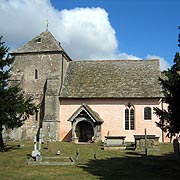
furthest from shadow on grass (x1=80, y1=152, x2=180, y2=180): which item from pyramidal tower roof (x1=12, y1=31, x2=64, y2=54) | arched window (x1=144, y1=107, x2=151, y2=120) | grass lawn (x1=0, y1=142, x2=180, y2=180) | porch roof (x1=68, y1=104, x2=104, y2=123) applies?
pyramidal tower roof (x1=12, y1=31, x2=64, y2=54)

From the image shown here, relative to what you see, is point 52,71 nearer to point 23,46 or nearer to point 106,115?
point 23,46

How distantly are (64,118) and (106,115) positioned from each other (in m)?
5.32

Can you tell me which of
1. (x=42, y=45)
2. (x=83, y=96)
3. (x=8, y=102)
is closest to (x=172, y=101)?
(x=8, y=102)

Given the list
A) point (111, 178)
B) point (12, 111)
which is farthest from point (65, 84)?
point (111, 178)

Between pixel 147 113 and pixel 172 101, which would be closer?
pixel 172 101

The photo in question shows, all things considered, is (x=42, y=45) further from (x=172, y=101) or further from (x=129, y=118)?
(x=172, y=101)

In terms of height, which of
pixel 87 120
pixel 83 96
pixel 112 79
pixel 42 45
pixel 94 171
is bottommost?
pixel 94 171

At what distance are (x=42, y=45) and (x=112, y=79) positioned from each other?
412 inches

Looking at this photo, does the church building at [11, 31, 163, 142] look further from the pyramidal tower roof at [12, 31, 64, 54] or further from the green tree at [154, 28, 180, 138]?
the green tree at [154, 28, 180, 138]

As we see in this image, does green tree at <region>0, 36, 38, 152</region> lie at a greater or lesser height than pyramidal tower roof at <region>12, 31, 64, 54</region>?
lesser

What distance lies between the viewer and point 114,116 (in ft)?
127

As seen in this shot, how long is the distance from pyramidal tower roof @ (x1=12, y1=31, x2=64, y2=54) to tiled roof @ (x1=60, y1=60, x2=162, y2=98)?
3.90m

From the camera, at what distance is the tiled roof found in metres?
38.8

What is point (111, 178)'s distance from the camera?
45.4 ft
